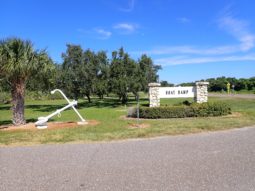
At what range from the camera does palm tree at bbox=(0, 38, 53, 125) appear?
12.8 m

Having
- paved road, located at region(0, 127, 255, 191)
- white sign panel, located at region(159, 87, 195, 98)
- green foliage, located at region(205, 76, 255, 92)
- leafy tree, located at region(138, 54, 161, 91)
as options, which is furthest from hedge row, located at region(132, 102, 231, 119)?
green foliage, located at region(205, 76, 255, 92)

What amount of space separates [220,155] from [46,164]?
3.59m

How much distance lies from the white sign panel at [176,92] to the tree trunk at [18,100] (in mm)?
8921

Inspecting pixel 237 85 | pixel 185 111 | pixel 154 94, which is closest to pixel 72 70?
pixel 154 94

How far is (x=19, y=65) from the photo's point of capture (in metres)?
12.7

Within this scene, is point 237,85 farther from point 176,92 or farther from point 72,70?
point 176,92

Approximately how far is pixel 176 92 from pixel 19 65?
10077mm

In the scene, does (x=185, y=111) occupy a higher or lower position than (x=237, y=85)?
lower

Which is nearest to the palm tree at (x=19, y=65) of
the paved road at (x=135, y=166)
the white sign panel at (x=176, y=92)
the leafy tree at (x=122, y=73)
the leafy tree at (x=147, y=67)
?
the paved road at (x=135, y=166)

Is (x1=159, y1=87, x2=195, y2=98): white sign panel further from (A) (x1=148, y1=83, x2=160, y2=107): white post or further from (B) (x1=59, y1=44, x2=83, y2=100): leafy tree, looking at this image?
(B) (x1=59, y1=44, x2=83, y2=100): leafy tree

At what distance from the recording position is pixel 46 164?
6.27 meters

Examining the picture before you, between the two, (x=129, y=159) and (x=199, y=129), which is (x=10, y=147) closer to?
(x=129, y=159)

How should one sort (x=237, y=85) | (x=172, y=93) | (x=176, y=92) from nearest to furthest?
(x=176, y=92)
(x=172, y=93)
(x=237, y=85)

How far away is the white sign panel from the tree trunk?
8.92 meters
